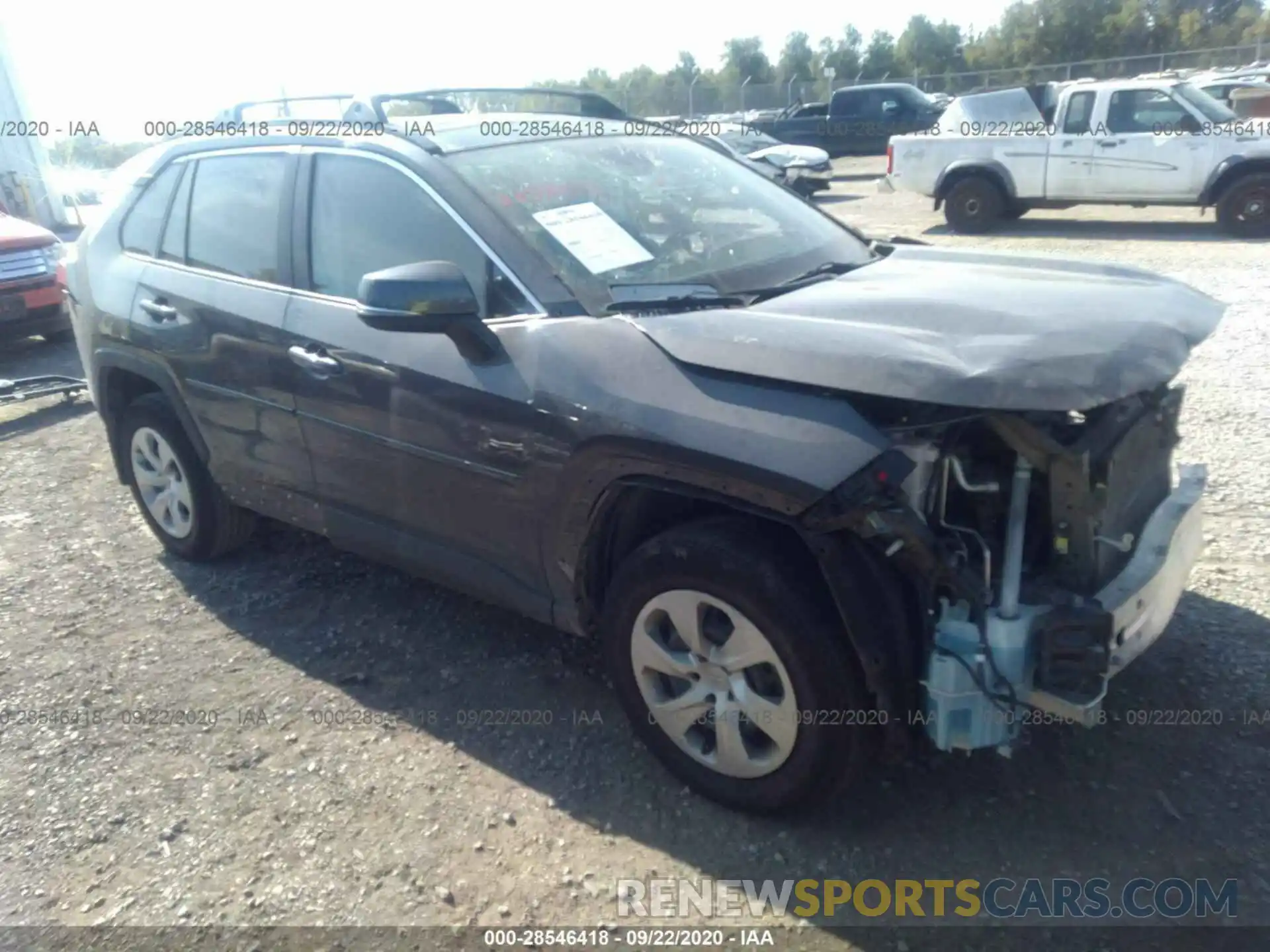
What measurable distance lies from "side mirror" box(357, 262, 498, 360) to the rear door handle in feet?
5.15

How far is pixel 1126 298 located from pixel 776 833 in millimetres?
1828

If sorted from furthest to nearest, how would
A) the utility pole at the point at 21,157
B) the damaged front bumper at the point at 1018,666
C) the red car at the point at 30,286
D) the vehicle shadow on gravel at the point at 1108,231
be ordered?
1. the utility pole at the point at 21,157
2. the vehicle shadow on gravel at the point at 1108,231
3. the red car at the point at 30,286
4. the damaged front bumper at the point at 1018,666

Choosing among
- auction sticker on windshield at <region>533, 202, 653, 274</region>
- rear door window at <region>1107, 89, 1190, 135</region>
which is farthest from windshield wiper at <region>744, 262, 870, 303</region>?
rear door window at <region>1107, 89, 1190, 135</region>

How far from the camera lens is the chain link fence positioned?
33.6 m

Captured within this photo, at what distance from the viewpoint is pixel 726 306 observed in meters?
3.04

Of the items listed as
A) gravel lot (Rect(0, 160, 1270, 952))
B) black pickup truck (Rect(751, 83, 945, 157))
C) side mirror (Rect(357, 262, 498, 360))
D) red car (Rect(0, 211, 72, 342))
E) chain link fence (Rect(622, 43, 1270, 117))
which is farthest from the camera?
chain link fence (Rect(622, 43, 1270, 117))

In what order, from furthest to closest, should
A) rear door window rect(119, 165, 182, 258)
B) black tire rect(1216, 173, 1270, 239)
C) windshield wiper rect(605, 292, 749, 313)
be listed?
1. black tire rect(1216, 173, 1270, 239)
2. rear door window rect(119, 165, 182, 258)
3. windshield wiper rect(605, 292, 749, 313)

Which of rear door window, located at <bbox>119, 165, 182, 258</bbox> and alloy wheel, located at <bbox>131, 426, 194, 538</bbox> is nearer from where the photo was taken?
rear door window, located at <bbox>119, 165, 182, 258</bbox>

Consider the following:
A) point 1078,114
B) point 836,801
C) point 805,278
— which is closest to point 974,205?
point 1078,114

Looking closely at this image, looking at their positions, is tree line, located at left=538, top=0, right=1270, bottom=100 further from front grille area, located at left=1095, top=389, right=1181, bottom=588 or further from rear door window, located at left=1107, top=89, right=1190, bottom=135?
front grille area, located at left=1095, top=389, right=1181, bottom=588

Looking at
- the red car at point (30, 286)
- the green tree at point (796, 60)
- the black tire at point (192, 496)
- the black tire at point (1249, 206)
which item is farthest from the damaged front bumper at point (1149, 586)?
the green tree at point (796, 60)

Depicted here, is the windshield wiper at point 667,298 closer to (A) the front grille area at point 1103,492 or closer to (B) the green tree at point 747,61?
(A) the front grille area at point 1103,492

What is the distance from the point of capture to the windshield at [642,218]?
3.20 metres

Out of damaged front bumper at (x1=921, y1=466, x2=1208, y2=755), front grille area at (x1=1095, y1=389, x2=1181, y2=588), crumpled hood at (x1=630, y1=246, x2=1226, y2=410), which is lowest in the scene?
damaged front bumper at (x1=921, y1=466, x2=1208, y2=755)
